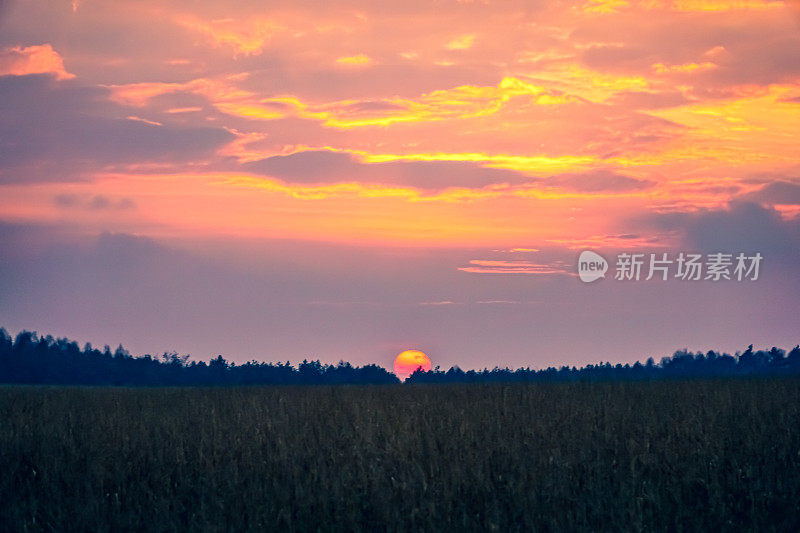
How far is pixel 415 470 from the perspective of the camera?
7.76 m

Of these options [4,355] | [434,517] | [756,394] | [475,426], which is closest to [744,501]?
[434,517]

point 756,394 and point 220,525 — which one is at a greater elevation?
point 756,394

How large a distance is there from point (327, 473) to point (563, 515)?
269 centimetres

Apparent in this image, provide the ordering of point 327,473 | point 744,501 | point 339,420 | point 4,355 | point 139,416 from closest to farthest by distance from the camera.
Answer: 1. point 744,501
2. point 327,473
3. point 339,420
4. point 139,416
5. point 4,355

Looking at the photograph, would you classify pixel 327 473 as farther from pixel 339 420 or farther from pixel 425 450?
pixel 339 420

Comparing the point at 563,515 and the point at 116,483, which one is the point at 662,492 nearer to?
the point at 563,515

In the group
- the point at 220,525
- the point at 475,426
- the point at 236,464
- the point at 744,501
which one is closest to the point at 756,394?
the point at 475,426

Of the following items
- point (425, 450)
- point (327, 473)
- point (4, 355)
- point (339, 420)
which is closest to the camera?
point (327, 473)

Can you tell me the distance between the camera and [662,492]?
7496mm

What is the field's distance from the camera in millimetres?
6910

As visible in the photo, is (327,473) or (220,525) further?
(327,473)

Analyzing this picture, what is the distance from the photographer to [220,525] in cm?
679

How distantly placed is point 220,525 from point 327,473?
1682 millimetres

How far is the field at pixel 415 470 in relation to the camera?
6910 mm
